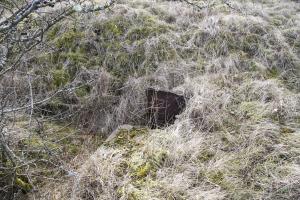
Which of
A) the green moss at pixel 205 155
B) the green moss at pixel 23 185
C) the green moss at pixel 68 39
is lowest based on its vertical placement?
the green moss at pixel 23 185

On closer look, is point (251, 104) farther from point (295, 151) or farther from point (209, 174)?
point (209, 174)

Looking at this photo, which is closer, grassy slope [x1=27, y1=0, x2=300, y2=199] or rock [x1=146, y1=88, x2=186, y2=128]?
grassy slope [x1=27, y1=0, x2=300, y2=199]

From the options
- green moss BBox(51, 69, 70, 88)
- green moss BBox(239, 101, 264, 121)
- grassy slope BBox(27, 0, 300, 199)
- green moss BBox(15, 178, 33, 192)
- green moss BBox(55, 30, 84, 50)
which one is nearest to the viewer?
grassy slope BBox(27, 0, 300, 199)

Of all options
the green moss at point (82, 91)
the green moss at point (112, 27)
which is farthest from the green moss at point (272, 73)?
the green moss at point (82, 91)

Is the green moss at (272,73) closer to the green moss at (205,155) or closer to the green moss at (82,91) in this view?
the green moss at (205,155)

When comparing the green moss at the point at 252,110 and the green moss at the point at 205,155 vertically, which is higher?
the green moss at the point at 252,110

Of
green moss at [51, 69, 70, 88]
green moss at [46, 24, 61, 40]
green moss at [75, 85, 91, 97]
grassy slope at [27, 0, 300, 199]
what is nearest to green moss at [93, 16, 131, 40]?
grassy slope at [27, 0, 300, 199]

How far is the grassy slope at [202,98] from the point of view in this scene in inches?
121

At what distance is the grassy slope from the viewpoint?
121 inches

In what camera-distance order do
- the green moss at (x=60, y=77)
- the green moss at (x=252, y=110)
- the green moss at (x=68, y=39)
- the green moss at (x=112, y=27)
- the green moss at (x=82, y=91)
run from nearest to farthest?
the green moss at (x=252, y=110)
the green moss at (x=82, y=91)
the green moss at (x=60, y=77)
the green moss at (x=68, y=39)
the green moss at (x=112, y=27)

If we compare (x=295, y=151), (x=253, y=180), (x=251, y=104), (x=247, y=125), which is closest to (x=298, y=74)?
(x=251, y=104)

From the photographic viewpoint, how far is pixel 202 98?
13.8 feet

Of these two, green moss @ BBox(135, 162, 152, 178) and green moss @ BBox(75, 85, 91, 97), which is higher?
green moss @ BBox(75, 85, 91, 97)

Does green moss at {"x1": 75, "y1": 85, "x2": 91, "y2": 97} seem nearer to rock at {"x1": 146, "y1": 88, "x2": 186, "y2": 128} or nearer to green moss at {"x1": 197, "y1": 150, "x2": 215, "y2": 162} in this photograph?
rock at {"x1": 146, "y1": 88, "x2": 186, "y2": 128}
